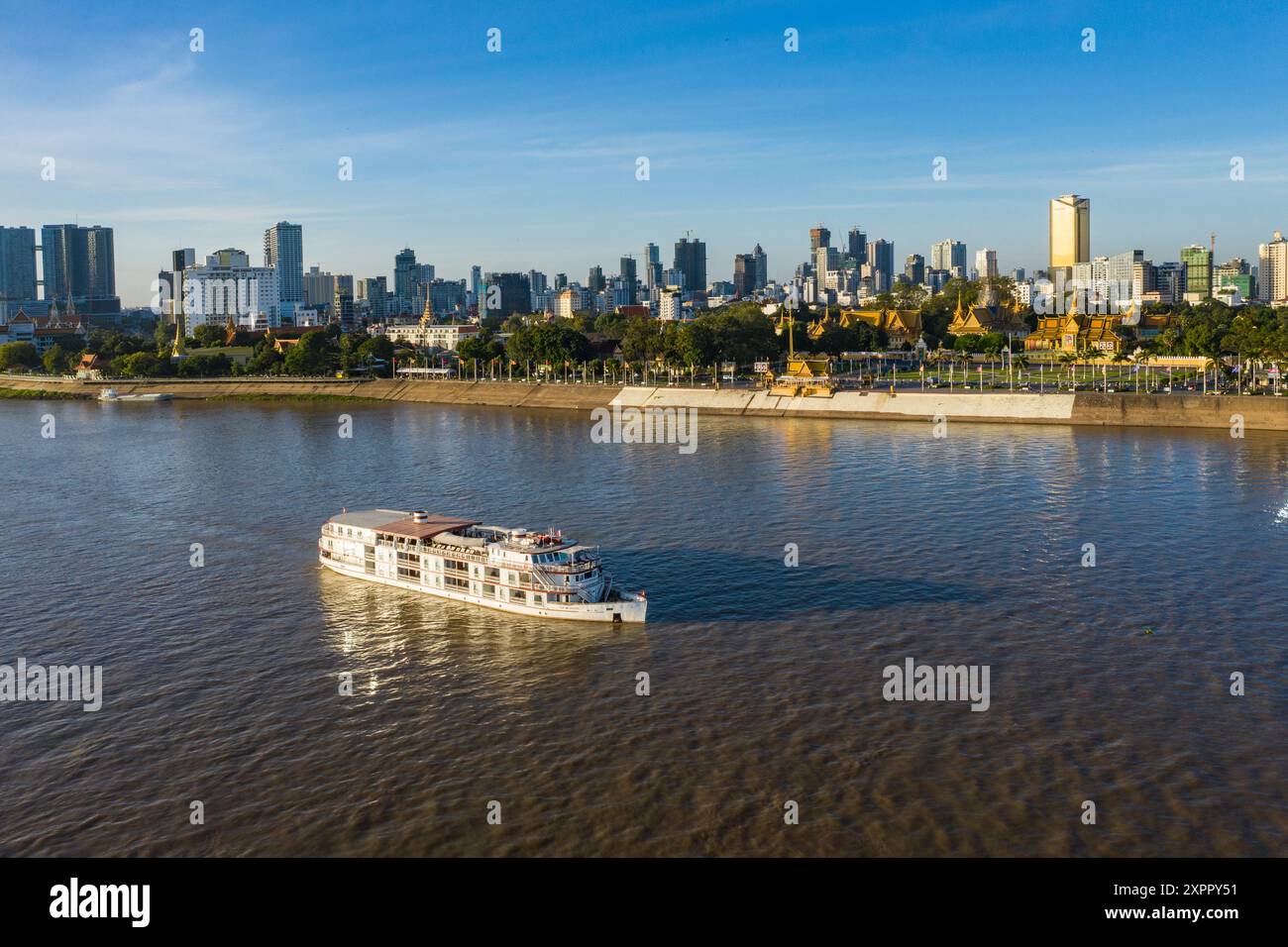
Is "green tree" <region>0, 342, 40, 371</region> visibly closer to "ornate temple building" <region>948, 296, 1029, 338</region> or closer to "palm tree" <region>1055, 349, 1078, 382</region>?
"ornate temple building" <region>948, 296, 1029, 338</region>

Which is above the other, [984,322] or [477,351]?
[984,322]

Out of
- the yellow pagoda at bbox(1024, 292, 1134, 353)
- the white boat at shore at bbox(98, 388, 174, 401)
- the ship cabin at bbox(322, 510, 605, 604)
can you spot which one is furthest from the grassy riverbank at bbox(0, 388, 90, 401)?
the yellow pagoda at bbox(1024, 292, 1134, 353)

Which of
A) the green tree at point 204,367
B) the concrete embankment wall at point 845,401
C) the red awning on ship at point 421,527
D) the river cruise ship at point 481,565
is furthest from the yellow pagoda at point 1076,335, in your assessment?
the green tree at point 204,367

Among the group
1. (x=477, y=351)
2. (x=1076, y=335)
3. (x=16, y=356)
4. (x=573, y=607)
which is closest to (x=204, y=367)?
(x=16, y=356)

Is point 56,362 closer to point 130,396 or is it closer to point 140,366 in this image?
point 140,366

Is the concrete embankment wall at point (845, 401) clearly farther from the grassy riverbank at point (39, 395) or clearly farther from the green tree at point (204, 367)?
the green tree at point (204, 367)
